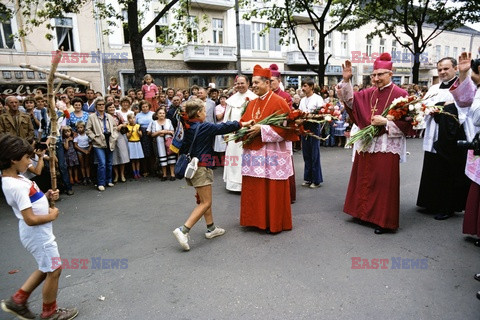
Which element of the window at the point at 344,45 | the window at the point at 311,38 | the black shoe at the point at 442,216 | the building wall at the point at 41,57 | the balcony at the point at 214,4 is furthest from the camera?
the window at the point at 344,45

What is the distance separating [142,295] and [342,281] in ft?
6.49

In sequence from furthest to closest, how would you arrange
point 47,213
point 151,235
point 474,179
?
point 151,235 → point 474,179 → point 47,213

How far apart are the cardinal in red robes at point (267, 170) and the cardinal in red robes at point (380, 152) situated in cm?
102

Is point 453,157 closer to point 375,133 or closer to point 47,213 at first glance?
point 375,133

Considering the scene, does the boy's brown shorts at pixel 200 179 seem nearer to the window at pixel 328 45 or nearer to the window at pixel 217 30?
the window at pixel 217 30

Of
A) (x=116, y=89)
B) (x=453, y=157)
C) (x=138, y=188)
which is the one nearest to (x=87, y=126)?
(x=138, y=188)

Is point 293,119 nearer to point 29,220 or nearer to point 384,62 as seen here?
point 384,62

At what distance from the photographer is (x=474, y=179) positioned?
3.93m

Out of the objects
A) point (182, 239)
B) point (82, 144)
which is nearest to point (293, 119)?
point (182, 239)

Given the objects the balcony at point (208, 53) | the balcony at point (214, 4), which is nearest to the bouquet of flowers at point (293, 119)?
the balcony at point (208, 53)

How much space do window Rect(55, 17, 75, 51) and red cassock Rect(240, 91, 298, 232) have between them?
702 inches

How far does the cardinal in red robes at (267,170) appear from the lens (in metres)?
4.55

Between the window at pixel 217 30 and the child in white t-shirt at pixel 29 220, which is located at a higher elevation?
the window at pixel 217 30

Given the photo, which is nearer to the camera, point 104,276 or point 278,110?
point 104,276
